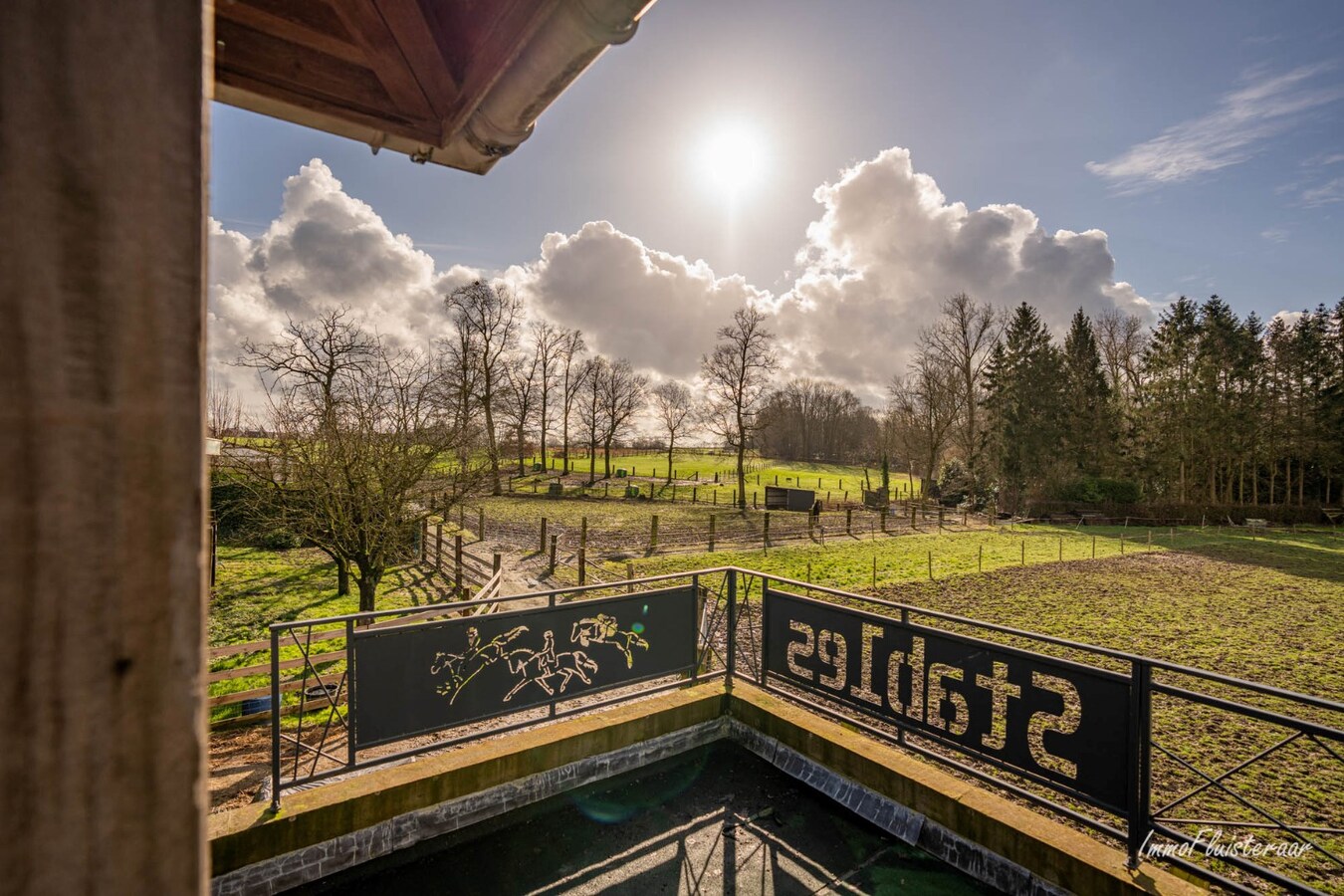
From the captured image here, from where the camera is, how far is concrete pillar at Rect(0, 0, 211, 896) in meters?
0.53

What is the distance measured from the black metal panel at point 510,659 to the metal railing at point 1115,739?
0.09 metres

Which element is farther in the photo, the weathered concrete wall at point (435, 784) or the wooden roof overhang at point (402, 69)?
the weathered concrete wall at point (435, 784)

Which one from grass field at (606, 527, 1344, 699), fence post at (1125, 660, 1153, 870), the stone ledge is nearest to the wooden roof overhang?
fence post at (1125, 660, 1153, 870)

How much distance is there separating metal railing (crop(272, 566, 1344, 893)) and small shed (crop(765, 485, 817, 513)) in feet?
88.6

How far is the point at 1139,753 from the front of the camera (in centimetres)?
322

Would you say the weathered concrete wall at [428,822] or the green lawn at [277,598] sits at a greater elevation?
the weathered concrete wall at [428,822]

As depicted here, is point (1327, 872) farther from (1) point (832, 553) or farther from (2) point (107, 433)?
(1) point (832, 553)

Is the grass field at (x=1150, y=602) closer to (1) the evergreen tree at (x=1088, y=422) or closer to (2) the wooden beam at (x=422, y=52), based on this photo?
(2) the wooden beam at (x=422, y=52)

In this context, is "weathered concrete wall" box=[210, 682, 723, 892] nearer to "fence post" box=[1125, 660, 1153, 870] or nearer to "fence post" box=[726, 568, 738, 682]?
"fence post" box=[726, 568, 738, 682]

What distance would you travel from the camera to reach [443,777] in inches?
149

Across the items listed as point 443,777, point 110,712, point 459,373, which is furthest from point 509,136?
point 459,373

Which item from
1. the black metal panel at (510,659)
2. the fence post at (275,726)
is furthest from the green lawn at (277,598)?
the black metal panel at (510,659)

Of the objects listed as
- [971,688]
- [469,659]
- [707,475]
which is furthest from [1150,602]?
[707,475]

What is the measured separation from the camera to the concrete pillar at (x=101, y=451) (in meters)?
0.53
